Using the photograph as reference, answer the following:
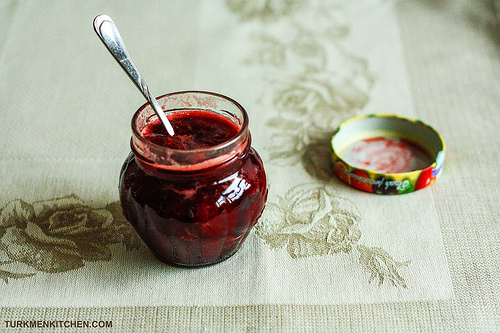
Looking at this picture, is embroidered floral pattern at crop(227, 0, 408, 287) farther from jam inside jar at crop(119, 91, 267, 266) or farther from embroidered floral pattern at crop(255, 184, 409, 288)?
jam inside jar at crop(119, 91, 267, 266)

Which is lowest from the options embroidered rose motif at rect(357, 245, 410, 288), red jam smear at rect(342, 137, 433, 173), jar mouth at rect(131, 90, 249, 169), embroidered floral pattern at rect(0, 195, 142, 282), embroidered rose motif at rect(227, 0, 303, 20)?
red jam smear at rect(342, 137, 433, 173)

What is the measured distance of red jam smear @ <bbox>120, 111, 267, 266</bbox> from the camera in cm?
64

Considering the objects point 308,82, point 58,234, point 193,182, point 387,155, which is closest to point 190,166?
point 193,182

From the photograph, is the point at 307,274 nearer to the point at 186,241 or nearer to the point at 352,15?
the point at 186,241

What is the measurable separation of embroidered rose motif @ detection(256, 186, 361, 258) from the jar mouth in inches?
7.3

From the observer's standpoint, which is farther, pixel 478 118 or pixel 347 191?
pixel 478 118

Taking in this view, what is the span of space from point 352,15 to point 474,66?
1.20ft

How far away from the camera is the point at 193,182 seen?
643 mm

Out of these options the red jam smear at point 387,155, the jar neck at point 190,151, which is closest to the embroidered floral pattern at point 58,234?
the jar neck at point 190,151

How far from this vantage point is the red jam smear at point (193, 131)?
0.67 meters

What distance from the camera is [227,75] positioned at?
119 centimetres

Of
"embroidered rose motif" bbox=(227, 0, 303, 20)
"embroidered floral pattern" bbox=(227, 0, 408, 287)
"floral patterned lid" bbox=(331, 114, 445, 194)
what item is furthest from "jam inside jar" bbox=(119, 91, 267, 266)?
"embroidered rose motif" bbox=(227, 0, 303, 20)

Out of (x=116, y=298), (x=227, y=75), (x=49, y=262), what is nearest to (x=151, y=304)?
(x=116, y=298)

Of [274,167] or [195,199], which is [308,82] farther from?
[195,199]
